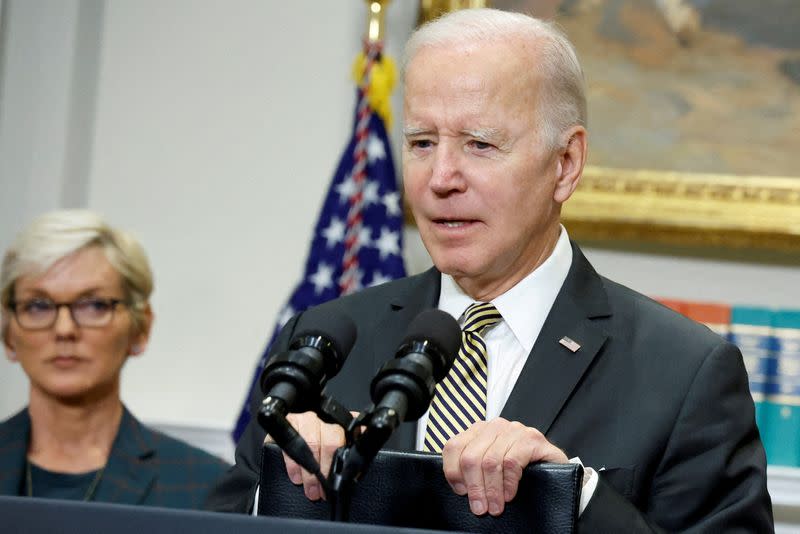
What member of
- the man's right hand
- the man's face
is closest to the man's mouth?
the man's face

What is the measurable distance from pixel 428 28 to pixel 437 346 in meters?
0.95

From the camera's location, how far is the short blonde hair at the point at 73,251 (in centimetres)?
372

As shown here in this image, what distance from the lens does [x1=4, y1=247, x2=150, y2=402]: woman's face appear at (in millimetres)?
3656

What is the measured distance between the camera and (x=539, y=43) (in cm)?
242

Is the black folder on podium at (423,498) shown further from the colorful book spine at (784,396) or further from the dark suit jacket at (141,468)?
the colorful book spine at (784,396)

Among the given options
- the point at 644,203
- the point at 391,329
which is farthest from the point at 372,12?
the point at 391,329

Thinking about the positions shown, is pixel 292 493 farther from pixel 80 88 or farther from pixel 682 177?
pixel 80 88

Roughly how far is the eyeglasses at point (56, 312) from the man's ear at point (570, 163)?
176 centimetres

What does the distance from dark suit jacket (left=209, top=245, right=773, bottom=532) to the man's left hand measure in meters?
0.18

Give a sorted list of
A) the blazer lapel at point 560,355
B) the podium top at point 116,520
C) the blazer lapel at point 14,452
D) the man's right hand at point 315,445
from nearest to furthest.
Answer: the podium top at point 116,520
the man's right hand at point 315,445
the blazer lapel at point 560,355
the blazer lapel at point 14,452

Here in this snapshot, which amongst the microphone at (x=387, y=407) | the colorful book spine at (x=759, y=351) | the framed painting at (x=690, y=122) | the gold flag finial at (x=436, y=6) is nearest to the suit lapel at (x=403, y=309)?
the microphone at (x=387, y=407)

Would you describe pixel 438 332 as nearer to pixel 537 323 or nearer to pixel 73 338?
pixel 537 323

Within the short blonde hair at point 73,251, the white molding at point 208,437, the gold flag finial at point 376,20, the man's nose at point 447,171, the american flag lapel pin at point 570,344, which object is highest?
the gold flag finial at point 376,20

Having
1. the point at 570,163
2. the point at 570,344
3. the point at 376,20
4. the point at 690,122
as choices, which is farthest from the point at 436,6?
the point at 570,344
